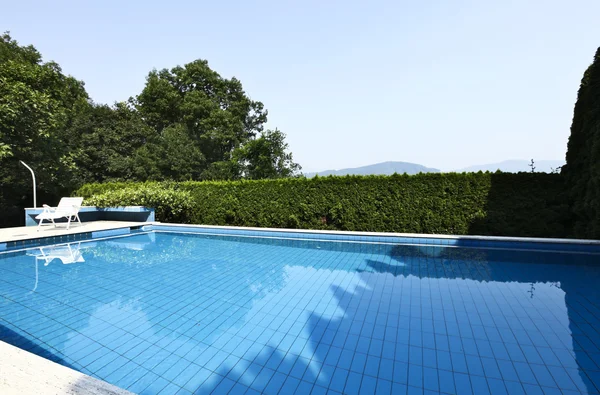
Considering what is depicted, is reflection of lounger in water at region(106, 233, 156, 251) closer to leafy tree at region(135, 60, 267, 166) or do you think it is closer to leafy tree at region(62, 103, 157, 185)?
leafy tree at region(62, 103, 157, 185)

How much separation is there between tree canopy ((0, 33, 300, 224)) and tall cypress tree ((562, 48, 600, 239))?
1180cm

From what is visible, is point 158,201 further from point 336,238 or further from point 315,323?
point 315,323

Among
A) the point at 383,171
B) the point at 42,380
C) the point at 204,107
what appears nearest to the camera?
the point at 42,380

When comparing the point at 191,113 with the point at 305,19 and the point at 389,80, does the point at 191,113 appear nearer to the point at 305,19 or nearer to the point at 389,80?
the point at 305,19

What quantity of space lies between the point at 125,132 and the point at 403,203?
19.3m

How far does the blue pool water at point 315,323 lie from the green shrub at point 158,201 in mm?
4841

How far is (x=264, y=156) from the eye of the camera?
→ 15219 millimetres

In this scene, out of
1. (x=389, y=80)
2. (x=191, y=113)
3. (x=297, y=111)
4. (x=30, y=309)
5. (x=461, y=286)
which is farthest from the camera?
(x=191, y=113)

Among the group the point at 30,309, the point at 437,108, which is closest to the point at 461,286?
the point at 30,309

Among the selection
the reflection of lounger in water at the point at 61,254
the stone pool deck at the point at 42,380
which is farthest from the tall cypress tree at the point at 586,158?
the reflection of lounger in water at the point at 61,254

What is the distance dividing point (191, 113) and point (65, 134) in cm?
789

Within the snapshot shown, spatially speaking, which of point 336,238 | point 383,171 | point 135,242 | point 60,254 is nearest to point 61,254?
point 60,254

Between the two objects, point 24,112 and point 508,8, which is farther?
point 24,112

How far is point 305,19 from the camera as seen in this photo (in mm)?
11133
